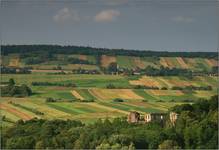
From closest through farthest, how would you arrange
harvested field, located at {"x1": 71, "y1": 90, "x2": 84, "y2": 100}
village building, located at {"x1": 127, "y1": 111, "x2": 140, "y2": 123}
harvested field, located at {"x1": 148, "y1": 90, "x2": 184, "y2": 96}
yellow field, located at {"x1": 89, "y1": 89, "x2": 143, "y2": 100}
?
1. village building, located at {"x1": 127, "y1": 111, "x2": 140, "y2": 123}
2. harvested field, located at {"x1": 71, "y1": 90, "x2": 84, "y2": 100}
3. yellow field, located at {"x1": 89, "y1": 89, "x2": 143, "y2": 100}
4. harvested field, located at {"x1": 148, "y1": 90, "x2": 184, "y2": 96}

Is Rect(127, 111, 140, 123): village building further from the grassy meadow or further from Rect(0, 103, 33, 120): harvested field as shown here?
Rect(0, 103, 33, 120): harvested field

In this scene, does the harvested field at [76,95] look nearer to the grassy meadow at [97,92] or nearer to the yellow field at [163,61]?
the grassy meadow at [97,92]

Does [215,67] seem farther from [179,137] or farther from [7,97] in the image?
[179,137]

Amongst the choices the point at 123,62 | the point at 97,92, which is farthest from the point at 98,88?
the point at 123,62

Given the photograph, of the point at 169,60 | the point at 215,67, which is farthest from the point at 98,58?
the point at 215,67

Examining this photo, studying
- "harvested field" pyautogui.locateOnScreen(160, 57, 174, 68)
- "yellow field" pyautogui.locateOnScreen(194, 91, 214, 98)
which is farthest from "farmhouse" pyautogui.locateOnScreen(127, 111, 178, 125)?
"harvested field" pyautogui.locateOnScreen(160, 57, 174, 68)

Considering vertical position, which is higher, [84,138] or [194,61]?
[194,61]

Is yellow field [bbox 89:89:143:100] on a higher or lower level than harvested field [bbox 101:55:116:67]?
lower

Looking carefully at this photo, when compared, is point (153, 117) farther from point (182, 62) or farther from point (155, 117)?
point (182, 62)
